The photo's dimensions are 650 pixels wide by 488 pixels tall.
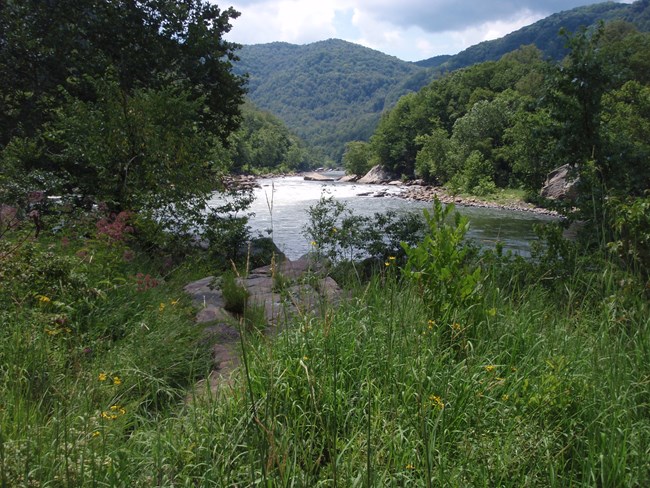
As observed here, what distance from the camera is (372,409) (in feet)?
7.02

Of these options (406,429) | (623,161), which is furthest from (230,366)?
(623,161)

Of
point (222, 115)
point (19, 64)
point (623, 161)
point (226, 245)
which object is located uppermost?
point (19, 64)

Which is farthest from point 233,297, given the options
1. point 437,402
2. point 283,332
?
point 437,402

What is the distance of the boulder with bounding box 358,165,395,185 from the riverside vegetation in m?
58.9

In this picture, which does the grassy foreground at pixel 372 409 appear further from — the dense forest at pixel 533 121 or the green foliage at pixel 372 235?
the green foliage at pixel 372 235

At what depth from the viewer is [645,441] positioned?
194 centimetres

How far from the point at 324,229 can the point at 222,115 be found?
20.5 feet

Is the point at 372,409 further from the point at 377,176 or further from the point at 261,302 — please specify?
the point at 377,176

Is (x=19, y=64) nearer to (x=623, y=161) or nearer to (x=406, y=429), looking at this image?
(x=406, y=429)

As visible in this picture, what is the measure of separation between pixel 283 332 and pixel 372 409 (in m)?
0.80

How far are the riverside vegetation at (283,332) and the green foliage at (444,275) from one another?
0.01m

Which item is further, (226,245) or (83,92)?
(83,92)

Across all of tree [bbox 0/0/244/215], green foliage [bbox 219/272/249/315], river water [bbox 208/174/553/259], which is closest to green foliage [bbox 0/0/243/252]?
tree [bbox 0/0/244/215]

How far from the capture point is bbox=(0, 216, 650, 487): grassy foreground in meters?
1.73
